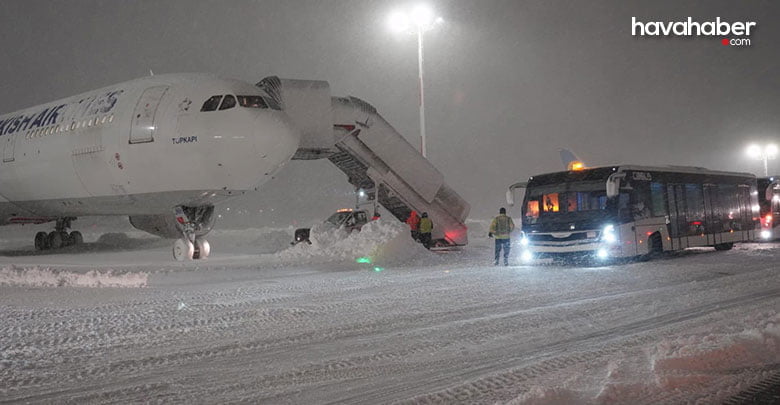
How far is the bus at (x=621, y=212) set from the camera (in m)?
15.3

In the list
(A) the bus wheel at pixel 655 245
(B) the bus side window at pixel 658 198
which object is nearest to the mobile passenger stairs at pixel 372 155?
(A) the bus wheel at pixel 655 245

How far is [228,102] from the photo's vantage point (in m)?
15.6

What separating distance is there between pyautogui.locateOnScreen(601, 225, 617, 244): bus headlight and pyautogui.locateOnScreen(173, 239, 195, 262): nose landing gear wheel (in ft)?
37.0

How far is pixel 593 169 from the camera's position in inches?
645

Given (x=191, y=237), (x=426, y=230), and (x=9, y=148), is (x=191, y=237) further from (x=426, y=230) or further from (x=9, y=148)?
(x=9, y=148)

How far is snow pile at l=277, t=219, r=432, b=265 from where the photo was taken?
56.1ft

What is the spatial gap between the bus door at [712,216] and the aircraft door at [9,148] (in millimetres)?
23225

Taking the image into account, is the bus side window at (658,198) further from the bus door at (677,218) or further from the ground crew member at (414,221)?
the ground crew member at (414,221)

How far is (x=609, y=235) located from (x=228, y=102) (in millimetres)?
10321

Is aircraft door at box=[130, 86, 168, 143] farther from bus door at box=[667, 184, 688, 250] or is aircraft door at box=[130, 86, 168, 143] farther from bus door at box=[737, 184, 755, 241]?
bus door at box=[737, 184, 755, 241]

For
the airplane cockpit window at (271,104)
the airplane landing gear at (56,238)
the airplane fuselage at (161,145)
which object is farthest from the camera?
the airplane landing gear at (56,238)

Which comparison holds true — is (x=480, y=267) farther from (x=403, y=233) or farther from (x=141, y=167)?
(x=141, y=167)

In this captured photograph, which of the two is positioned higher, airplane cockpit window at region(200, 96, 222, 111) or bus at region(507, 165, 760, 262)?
airplane cockpit window at region(200, 96, 222, 111)

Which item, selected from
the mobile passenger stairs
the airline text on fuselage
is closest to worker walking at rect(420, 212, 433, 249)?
the mobile passenger stairs
